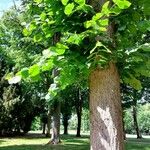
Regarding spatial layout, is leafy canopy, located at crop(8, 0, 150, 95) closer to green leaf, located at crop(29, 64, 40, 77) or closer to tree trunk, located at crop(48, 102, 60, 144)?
green leaf, located at crop(29, 64, 40, 77)

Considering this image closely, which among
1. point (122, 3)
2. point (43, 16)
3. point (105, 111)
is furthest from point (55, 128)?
point (122, 3)

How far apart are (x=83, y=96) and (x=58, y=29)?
3781 centimetres

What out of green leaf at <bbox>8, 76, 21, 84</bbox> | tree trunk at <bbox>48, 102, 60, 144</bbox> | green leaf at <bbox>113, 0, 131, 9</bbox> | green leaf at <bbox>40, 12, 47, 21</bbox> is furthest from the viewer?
tree trunk at <bbox>48, 102, 60, 144</bbox>

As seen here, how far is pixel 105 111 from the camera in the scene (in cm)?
313

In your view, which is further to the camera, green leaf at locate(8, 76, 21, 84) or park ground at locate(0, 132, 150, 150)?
park ground at locate(0, 132, 150, 150)

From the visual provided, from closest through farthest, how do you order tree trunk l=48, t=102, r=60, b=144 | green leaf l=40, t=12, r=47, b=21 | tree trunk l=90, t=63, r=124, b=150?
tree trunk l=90, t=63, r=124, b=150 < green leaf l=40, t=12, r=47, b=21 < tree trunk l=48, t=102, r=60, b=144

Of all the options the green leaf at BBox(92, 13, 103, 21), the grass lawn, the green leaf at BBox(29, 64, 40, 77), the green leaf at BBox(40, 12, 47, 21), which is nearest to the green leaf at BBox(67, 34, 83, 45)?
the green leaf at BBox(92, 13, 103, 21)

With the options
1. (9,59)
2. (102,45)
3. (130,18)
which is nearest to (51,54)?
(102,45)

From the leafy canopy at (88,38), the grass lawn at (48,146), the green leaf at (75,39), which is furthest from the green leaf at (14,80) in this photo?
the grass lawn at (48,146)

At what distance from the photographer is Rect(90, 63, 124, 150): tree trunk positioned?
3.08 meters

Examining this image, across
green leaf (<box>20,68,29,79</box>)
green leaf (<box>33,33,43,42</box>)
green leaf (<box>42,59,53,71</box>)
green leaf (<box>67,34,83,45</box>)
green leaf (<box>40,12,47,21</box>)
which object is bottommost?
green leaf (<box>20,68,29,79</box>)

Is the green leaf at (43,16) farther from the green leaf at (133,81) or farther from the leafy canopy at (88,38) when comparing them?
the green leaf at (133,81)

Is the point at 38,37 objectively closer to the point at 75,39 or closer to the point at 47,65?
the point at 47,65

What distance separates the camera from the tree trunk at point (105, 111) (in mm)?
3082
